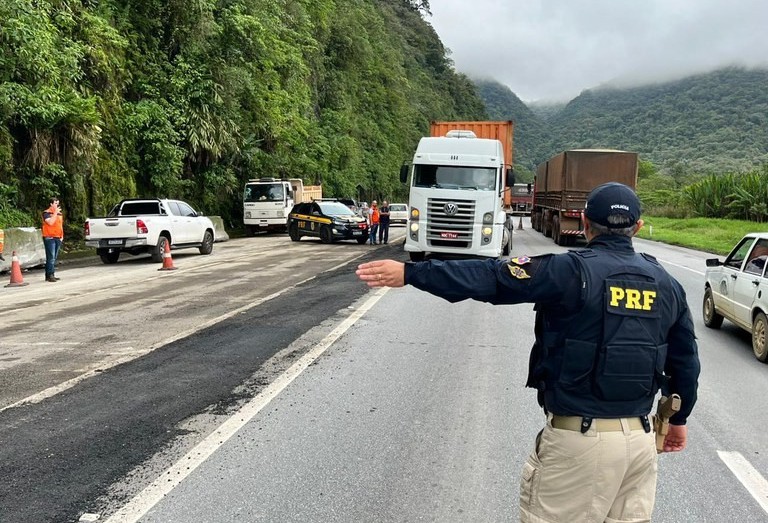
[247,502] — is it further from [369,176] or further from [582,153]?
[369,176]

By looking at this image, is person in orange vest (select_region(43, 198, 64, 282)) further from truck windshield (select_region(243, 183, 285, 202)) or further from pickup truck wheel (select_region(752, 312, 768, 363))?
truck windshield (select_region(243, 183, 285, 202))

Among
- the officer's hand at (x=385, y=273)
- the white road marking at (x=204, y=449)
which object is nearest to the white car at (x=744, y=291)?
the white road marking at (x=204, y=449)

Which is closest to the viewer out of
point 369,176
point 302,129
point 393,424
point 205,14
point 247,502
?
point 247,502

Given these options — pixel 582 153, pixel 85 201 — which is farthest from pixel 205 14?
pixel 582 153

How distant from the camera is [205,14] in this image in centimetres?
2659

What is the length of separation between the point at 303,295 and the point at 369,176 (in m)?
42.9

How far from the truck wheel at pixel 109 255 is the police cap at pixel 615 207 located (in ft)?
57.3

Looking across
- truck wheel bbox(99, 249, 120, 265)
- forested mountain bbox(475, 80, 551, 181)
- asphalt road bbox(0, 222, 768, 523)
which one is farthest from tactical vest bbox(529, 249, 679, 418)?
forested mountain bbox(475, 80, 551, 181)

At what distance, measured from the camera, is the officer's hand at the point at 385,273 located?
103 inches

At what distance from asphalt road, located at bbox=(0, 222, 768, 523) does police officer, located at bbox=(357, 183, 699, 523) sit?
121 cm

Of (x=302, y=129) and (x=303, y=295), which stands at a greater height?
(x=302, y=129)

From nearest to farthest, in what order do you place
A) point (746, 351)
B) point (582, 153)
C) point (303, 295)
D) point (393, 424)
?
point (393, 424) < point (746, 351) < point (303, 295) < point (582, 153)

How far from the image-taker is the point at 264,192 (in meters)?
30.9

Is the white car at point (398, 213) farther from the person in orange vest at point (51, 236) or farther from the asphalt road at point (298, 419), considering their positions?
the asphalt road at point (298, 419)
